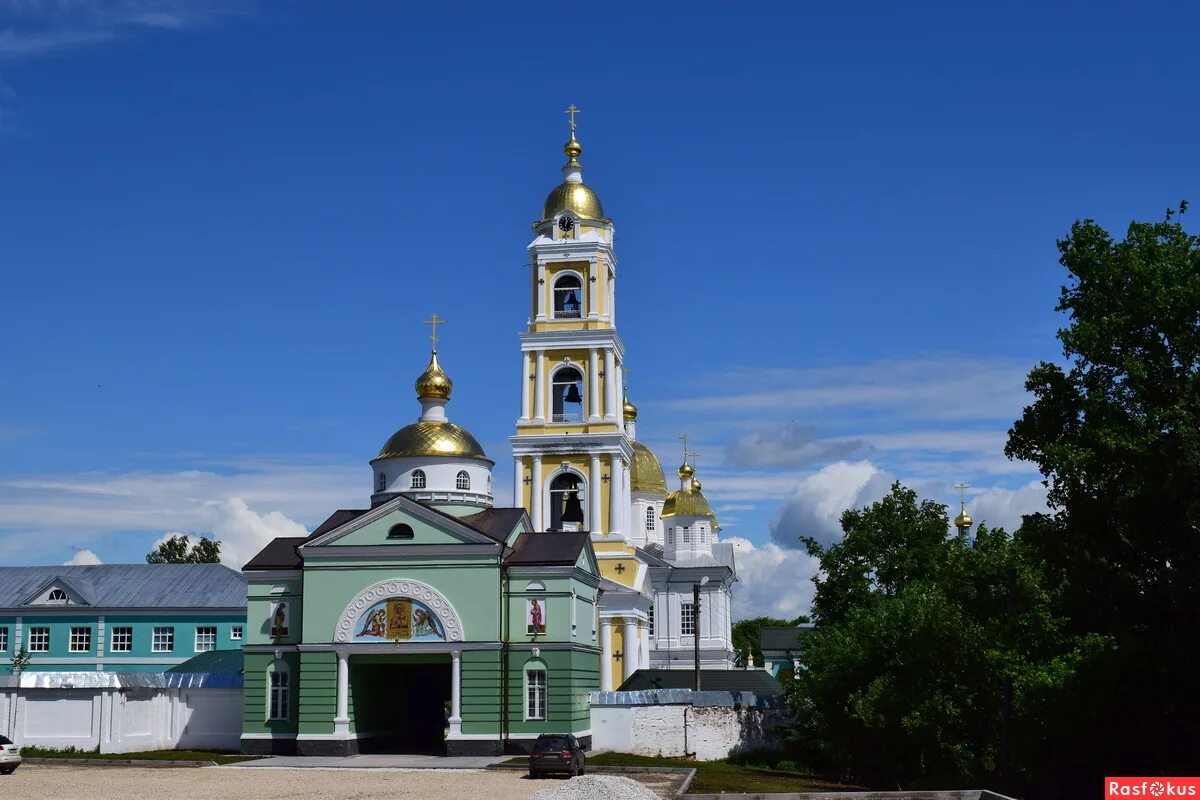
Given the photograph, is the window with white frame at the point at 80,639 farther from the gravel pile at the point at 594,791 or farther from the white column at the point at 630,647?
the gravel pile at the point at 594,791

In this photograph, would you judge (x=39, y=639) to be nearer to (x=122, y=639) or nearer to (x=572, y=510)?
(x=122, y=639)

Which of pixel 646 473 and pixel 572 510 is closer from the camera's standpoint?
pixel 572 510

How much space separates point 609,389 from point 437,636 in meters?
16.8

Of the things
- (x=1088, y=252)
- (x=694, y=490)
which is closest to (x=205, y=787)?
(x=1088, y=252)

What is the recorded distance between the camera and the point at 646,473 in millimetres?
68562

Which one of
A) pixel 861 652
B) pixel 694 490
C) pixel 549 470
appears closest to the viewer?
pixel 861 652

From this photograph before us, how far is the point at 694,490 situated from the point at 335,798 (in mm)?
45294

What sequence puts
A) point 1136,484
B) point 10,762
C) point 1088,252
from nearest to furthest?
point 1136,484 → point 1088,252 → point 10,762

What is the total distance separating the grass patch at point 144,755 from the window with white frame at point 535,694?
7603 millimetres

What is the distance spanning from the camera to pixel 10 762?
30797mm

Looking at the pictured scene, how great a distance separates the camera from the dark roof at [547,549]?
1458 inches

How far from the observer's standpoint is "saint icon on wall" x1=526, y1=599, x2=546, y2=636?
36.8 metres

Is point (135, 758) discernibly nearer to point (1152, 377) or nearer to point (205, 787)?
point (205, 787)

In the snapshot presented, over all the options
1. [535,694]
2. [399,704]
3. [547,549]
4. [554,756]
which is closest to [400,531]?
[547,549]
